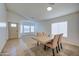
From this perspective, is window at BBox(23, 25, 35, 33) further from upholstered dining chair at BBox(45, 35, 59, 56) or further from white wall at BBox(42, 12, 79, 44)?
upholstered dining chair at BBox(45, 35, 59, 56)

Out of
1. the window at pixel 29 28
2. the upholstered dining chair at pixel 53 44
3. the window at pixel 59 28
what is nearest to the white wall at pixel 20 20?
the window at pixel 29 28

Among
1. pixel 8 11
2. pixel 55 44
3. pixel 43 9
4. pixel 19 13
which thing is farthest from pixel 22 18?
pixel 55 44

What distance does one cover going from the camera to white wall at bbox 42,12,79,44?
251cm

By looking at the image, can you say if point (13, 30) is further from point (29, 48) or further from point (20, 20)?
point (29, 48)

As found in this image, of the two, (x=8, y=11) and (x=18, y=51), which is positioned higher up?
(x=8, y=11)

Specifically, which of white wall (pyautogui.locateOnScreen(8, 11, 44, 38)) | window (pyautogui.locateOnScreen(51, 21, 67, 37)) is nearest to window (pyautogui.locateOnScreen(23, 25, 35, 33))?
white wall (pyautogui.locateOnScreen(8, 11, 44, 38))

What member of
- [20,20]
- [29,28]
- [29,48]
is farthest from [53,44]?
[20,20]

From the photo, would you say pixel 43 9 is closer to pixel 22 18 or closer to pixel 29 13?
pixel 29 13

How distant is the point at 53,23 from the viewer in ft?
8.71

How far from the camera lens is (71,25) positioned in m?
2.68

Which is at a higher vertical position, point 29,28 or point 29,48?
point 29,28

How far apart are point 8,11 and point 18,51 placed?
1.19 meters

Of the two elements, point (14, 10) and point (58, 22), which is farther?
point (58, 22)

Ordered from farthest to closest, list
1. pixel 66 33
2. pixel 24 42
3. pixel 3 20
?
pixel 3 20 < pixel 24 42 < pixel 66 33
